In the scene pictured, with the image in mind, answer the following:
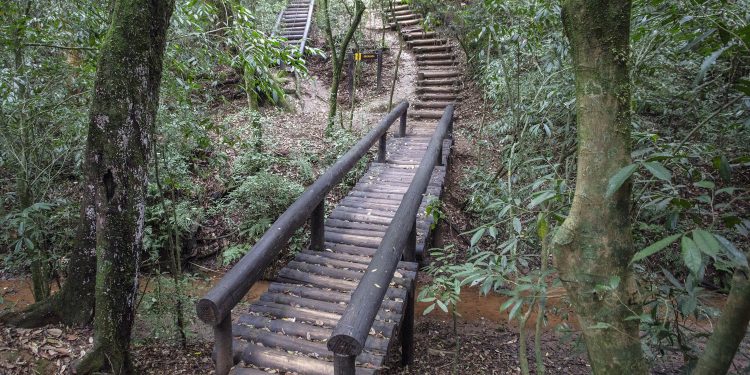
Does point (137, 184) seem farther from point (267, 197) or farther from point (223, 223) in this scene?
point (223, 223)

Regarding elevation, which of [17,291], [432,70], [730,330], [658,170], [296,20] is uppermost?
[296,20]

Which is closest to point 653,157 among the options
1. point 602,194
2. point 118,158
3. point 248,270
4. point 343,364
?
point 602,194

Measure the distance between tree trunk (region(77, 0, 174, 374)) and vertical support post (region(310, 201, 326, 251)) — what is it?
1.71 m

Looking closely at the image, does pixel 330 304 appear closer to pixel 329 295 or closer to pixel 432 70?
pixel 329 295

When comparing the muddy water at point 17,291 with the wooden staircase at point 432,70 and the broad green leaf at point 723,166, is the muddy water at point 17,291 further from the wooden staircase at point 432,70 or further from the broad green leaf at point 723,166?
the wooden staircase at point 432,70

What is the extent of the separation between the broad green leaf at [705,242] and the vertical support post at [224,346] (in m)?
2.37

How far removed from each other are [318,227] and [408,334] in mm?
1373

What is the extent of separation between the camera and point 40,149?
4.58m

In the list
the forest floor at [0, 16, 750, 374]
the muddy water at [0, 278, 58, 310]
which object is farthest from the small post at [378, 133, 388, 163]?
the muddy water at [0, 278, 58, 310]

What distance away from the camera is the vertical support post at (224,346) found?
261 cm

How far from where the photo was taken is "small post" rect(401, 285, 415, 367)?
3.74 meters

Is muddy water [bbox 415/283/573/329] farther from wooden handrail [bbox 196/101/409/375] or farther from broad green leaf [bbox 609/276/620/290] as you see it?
broad green leaf [bbox 609/276/620/290]

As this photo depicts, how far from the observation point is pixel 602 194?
1.55 m

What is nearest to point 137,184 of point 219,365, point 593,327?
point 219,365
